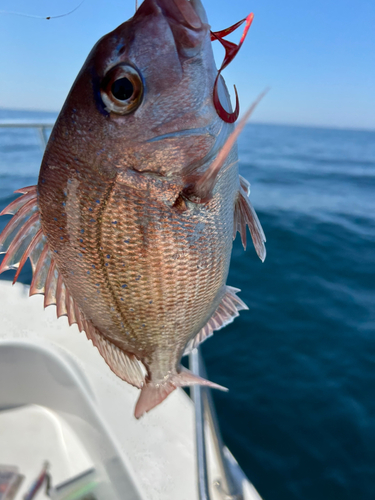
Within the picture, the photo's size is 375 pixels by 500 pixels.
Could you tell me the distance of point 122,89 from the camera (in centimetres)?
75

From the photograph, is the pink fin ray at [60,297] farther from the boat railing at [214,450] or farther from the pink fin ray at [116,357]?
the boat railing at [214,450]

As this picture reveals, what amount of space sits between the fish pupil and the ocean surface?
8.37ft

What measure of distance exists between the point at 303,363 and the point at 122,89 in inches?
136

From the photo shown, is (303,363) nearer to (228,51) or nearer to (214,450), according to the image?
(214,450)

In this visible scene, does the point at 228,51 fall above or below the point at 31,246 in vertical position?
above

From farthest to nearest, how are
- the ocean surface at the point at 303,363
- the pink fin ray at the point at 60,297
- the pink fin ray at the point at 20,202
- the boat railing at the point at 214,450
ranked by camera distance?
the ocean surface at the point at 303,363 → the boat railing at the point at 214,450 → the pink fin ray at the point at 60,297 → the pink fin ray at the point at 20,202

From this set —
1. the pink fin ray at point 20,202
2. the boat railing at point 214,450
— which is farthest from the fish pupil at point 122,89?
the boat railing at point 214,450

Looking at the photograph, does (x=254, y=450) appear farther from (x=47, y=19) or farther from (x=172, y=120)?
(x=47, y=19)

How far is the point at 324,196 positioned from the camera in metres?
9.11

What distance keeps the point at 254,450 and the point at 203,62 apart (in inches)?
119

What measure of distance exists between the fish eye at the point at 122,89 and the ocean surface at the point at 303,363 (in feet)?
8.35

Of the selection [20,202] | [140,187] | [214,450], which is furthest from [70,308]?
[214,450]

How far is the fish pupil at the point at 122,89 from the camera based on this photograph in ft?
2.44

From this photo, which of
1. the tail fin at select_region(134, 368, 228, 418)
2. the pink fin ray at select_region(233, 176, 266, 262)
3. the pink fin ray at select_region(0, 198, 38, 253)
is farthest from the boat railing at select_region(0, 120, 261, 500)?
the pink fin ray at select_region(0, 198, 38, 253)
